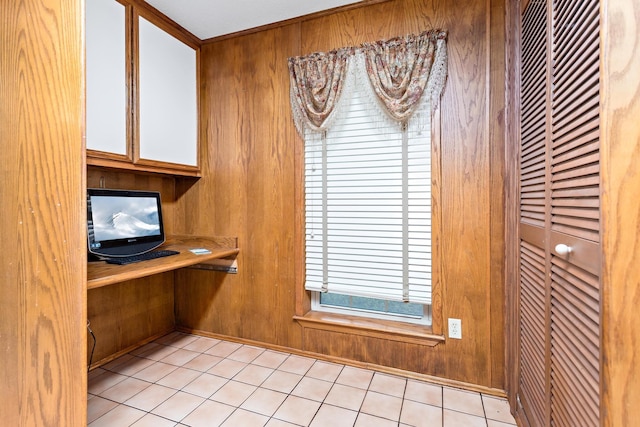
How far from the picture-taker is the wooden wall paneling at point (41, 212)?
1066 mm

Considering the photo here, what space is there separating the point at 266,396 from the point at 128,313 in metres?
1.29

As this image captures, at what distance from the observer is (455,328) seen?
1.83 m

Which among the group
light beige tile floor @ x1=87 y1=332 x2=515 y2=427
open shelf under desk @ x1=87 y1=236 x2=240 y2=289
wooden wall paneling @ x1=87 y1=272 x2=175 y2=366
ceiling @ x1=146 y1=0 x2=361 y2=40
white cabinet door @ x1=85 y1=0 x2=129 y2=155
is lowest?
light beige tile floor @ x1=87 y1=332 x2=515 y2=427

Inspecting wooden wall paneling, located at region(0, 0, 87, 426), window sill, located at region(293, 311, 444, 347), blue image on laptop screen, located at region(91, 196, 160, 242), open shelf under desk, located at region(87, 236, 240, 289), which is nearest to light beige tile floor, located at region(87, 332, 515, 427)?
window sill, located at region(293, 311, 444, 347)

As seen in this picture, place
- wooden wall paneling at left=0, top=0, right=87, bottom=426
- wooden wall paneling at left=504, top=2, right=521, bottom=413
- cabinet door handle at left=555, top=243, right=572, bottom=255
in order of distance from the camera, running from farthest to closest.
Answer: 1. wooden wall paneling at left=504, top=2, right=521, bottom=413
2. wooden wall paneling at left=0, top=0, right=87, bottom=426
3. cabinet door handle at left=555, top=243, right=572, bottom=255

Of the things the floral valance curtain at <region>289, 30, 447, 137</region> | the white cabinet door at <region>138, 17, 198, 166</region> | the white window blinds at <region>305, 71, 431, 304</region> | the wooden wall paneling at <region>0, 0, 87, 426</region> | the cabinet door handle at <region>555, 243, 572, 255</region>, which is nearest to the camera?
the cabinet door handle at <region>555, 243, 572, 255</region>

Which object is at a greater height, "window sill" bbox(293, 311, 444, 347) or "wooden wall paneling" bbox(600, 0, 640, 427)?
"wooden wall paneling" bbox(600, 0, 640, 427)

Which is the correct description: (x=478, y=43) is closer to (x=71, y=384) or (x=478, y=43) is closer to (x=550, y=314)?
(x=550, y=314)

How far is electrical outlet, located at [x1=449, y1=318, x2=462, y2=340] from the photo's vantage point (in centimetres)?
183

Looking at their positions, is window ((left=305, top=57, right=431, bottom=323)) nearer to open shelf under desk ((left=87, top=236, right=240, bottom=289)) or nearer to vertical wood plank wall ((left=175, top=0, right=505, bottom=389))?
vertical wood plank wall ((left=175, top=0, right=505, bottom=389))

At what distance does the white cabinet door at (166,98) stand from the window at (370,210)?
965mm

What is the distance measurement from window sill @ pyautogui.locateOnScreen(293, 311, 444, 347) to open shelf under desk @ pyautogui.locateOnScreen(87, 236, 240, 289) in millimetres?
762

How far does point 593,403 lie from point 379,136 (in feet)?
5.21

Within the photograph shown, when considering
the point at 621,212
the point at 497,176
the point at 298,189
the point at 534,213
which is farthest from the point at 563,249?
the point at 298,189
